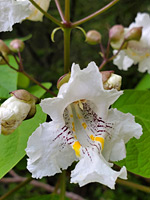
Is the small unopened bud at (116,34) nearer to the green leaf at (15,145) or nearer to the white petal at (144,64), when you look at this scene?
the white petal at (144,64)

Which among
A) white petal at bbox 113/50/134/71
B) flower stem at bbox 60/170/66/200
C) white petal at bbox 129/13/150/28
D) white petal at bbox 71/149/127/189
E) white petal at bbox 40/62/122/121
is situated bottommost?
flower stem at bbox 60/170/66/200

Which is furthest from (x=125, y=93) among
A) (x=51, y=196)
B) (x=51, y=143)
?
(x=51, y=196)

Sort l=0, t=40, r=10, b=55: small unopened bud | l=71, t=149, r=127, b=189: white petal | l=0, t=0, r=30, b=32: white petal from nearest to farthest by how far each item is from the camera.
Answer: l=71, t=149, r=127, b=189: white petal
l=0, t=0, r=30, b=32: white petal
l=0, t=40, r=10, b=55: small unopened bud

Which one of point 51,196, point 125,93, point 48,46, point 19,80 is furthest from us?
point 48,46

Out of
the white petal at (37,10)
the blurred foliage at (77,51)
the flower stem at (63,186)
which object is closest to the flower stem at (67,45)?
the white petal at (37,10)

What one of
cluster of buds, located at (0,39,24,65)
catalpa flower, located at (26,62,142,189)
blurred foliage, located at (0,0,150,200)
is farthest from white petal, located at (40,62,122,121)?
blurred foliage, located at (0,0,150,200)

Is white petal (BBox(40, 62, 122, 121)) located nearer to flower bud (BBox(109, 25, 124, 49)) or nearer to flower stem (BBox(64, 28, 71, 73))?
flower stem (BBox(64, 28, 71, 73))

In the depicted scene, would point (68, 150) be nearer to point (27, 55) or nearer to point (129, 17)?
point (129, 17)
